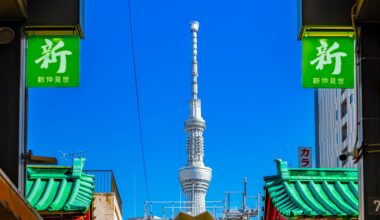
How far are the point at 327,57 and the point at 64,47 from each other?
4275 millimetres

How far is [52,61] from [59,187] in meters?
9.61

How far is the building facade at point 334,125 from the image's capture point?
75.0 meters

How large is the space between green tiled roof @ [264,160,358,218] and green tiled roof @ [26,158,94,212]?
505 cm

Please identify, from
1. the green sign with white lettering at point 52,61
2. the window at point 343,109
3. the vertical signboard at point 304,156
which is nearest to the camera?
the green sign with white lettering at point 52,61

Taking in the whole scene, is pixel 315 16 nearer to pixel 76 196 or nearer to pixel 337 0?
pixel 337 0

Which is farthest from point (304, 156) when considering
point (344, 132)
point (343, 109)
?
point (343, 109)

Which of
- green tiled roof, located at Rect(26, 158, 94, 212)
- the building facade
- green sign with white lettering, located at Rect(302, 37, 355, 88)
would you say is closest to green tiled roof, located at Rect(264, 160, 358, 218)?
green tiled roof, located at Rect(26, 158, 94, 212)

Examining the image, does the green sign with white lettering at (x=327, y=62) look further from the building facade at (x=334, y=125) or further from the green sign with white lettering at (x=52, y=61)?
the building facade at (x=334, y=125)

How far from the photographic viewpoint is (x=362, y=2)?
15352 mm

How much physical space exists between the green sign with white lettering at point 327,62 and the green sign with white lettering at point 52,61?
3.72 meters

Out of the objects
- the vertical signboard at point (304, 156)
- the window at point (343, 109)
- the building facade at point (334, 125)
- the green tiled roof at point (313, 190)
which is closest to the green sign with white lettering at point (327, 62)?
the green tiled roof at point (313, 190)

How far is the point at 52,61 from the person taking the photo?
659 inches

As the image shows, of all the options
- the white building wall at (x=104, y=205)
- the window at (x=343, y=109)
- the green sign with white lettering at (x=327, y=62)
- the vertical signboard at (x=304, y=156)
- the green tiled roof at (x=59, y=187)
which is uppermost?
the window at (x=343, y=109)

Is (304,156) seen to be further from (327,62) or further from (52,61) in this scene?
(52,61)
